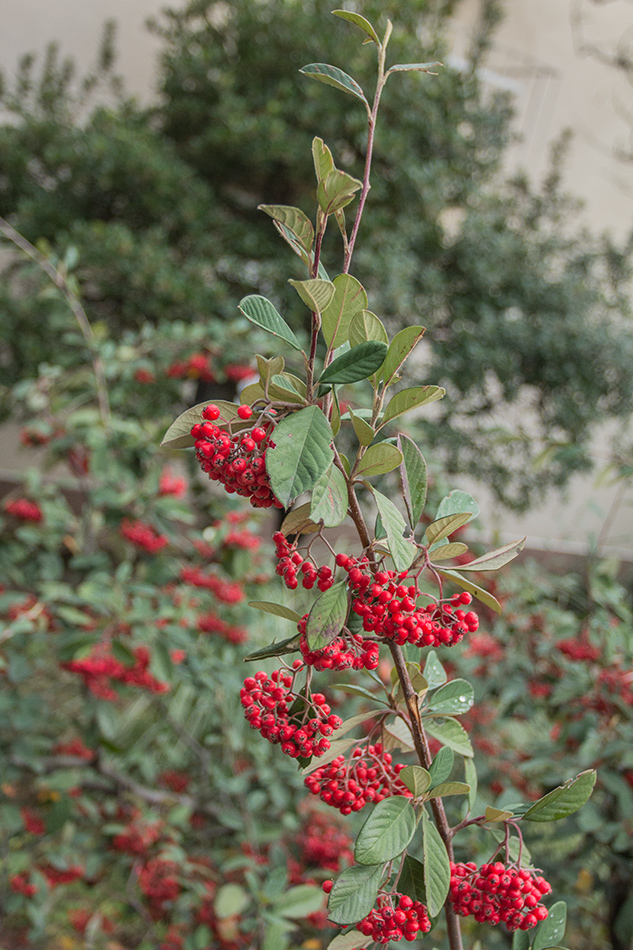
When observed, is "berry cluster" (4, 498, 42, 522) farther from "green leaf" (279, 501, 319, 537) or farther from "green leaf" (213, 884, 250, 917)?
"green leaf" (279, 501, 319, 537)

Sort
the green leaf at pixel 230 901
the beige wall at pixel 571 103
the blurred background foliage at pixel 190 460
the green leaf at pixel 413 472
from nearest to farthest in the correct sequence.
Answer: the green leaf at pixel 413 472 < the green leaf at pixel 230 901 < the blurred background foliage at pixel 190 460 < the beige wall at pixel 571 103

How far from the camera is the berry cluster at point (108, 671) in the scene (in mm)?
1365

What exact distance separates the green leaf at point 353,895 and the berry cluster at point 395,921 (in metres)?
0.01

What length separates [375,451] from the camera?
1.44ft

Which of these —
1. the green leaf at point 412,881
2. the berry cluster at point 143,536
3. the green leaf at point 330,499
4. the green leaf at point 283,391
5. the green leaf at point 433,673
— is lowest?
the berry cluster at point 143,536

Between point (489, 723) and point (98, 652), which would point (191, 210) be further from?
point (489, 723)

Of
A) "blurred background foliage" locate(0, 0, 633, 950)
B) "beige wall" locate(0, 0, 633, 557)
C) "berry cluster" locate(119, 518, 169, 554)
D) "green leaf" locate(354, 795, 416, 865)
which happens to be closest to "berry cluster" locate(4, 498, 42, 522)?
"blurred background foliage" locate(0, 0, 633, 950)

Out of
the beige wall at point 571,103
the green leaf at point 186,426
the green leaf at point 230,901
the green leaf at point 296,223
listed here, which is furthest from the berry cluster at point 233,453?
the beige wall at point 571,103

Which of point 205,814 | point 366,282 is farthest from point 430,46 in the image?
point 205,814

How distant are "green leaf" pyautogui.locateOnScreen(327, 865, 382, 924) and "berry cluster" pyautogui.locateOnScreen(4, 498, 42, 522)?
139 cm

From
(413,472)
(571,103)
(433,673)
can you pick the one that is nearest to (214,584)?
(433,673)

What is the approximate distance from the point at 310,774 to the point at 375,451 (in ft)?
0.87

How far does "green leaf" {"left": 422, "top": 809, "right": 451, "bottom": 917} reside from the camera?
43cm

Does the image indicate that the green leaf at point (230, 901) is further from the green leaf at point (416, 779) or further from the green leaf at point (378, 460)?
the green leaf at point (378, 460)
